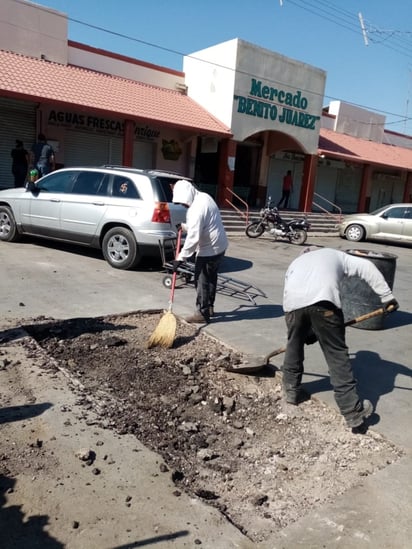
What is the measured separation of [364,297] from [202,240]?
2.40 meters

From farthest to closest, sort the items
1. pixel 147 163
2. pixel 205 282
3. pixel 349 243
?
1. pixel 147 163
2. pixel 349 243
3. pixel 205 282

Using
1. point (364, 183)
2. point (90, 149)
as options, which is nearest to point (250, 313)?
point (90, 149)

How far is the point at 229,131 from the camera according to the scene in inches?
693

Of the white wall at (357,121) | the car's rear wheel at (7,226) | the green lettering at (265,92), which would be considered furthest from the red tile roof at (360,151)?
the car's rear wheel at (7,226)

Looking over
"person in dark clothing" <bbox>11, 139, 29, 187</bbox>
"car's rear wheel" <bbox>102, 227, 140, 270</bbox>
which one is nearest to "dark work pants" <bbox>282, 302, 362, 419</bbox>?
"car's rear wheel" <bbox>102, 227, 140, 270</bbox>

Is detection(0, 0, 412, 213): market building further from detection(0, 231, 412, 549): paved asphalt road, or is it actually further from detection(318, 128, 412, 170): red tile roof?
detection(0, 231, 412, 549): paved asphalt road

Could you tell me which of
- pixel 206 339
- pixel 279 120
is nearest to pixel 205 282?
pixel 206 339

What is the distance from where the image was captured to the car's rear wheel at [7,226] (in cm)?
951

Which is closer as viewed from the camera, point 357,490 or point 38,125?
point 357,490

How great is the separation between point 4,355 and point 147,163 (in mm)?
15241

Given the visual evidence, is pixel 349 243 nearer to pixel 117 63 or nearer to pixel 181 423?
pixel 117 63

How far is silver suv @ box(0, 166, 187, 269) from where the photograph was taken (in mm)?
8141

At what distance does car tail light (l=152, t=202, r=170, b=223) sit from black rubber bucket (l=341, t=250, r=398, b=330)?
319 centimetres

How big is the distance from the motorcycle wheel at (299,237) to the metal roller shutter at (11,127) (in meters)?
9.03
